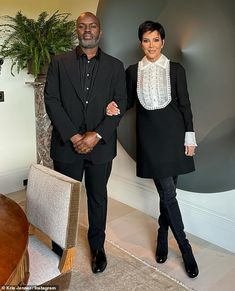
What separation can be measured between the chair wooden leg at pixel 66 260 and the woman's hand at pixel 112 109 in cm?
83

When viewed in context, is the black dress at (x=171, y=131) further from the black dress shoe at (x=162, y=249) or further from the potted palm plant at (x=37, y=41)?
the potted palm plant at (x=37, y=41)

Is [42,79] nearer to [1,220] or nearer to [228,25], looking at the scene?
[228,25]

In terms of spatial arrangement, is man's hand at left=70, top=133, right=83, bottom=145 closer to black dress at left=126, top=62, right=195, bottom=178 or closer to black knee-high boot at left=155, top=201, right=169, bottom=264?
black dress at left=126, top=62, right=195, bottom=178

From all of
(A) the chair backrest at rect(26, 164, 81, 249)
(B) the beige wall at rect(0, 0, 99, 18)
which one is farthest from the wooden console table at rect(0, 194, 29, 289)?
(B) the beige wall at rect(0, 0, 99, 18)

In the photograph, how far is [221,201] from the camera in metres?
2.32

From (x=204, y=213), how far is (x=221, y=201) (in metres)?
0.18

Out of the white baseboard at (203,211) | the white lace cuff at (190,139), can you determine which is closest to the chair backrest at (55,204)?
the white lace cuff at (190,139)

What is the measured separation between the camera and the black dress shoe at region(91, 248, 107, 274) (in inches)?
81.7

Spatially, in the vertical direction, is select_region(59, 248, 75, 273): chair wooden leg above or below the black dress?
below

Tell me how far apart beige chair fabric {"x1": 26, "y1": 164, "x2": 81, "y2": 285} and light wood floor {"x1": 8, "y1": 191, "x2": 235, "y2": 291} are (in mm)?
938

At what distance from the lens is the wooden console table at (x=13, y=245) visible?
0.89m

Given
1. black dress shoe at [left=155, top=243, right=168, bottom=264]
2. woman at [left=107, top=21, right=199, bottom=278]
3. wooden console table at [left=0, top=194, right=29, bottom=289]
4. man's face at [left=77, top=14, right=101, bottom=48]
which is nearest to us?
wooden console table at [left=0, top=194, right=29, bottom=289]

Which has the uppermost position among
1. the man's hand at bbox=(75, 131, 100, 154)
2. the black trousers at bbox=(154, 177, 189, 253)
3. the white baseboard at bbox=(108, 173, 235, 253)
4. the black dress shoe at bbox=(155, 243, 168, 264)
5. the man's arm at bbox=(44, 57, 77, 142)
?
the man's arm at bbox=(44, 57, 77, 142)

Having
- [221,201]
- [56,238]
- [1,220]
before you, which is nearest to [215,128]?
[221,201]
